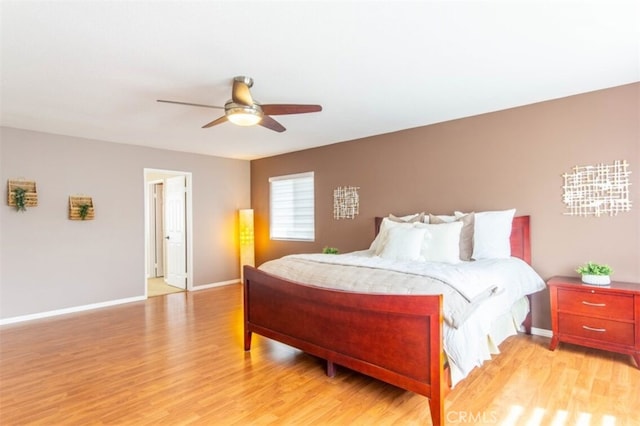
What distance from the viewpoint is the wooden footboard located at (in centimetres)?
199

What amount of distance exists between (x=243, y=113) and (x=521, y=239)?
10.2 ft

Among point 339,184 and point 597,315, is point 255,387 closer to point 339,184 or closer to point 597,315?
point 597,315

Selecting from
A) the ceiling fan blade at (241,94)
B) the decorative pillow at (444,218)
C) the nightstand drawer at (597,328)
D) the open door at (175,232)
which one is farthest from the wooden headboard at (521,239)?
the open door at (175,232)

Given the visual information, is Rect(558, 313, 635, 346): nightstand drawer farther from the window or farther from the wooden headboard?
the window

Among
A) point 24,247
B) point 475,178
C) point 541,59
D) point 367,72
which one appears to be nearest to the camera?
point 541,59

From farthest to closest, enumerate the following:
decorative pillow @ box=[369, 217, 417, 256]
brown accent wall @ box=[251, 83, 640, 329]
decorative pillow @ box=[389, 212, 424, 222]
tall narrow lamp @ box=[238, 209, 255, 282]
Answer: tall narrow lamp @ box=[238, 209, 255, 282], decorative pillow @ box=[389, 212, 424, 222], decorative pillow @ box=[369, 217, 417, 256], brown accent wall @ box=[251, 83, 640, 329]

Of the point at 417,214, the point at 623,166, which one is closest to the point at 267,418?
the point at 417,214

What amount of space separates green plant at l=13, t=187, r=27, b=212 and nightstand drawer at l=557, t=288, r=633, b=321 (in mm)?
6093

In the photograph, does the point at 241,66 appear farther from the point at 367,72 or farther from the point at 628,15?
the point at 628,15

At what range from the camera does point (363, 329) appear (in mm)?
2322

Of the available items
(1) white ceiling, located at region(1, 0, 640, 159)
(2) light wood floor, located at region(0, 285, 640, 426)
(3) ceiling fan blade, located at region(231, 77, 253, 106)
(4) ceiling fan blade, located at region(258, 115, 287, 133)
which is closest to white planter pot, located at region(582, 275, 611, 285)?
(2) light wood floor, located at region(0, 285, 640, 426)

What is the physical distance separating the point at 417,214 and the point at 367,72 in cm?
219

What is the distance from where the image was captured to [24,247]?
4.42m

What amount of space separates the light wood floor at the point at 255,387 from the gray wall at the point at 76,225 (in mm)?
1130
